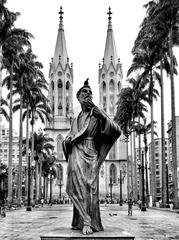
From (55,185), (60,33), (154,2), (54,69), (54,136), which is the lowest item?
(55,185)

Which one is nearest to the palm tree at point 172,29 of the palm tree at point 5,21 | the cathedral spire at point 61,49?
the palm tree at point 5,21

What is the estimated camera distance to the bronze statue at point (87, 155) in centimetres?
598

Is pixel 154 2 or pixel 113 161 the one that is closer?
pixel 154 2

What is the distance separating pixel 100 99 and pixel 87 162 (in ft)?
337

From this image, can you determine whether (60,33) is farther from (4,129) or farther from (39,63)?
(4,129)

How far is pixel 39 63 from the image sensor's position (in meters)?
49.7

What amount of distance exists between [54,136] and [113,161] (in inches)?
654

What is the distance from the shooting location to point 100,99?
357 feet

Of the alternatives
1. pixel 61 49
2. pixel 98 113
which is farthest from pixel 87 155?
pixel 61 49

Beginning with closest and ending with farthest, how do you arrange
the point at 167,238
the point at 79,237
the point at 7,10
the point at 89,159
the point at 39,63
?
the point at 79,237 < the point at 89,159 < the point at 167,238 < the point at 7,10 < the point at 39,63

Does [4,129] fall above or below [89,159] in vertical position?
above

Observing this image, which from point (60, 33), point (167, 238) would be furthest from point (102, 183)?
point (167, 238)

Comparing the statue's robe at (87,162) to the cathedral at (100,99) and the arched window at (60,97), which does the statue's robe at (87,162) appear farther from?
the arched window at (60,97)

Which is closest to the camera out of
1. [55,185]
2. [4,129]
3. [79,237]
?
[79,237]
